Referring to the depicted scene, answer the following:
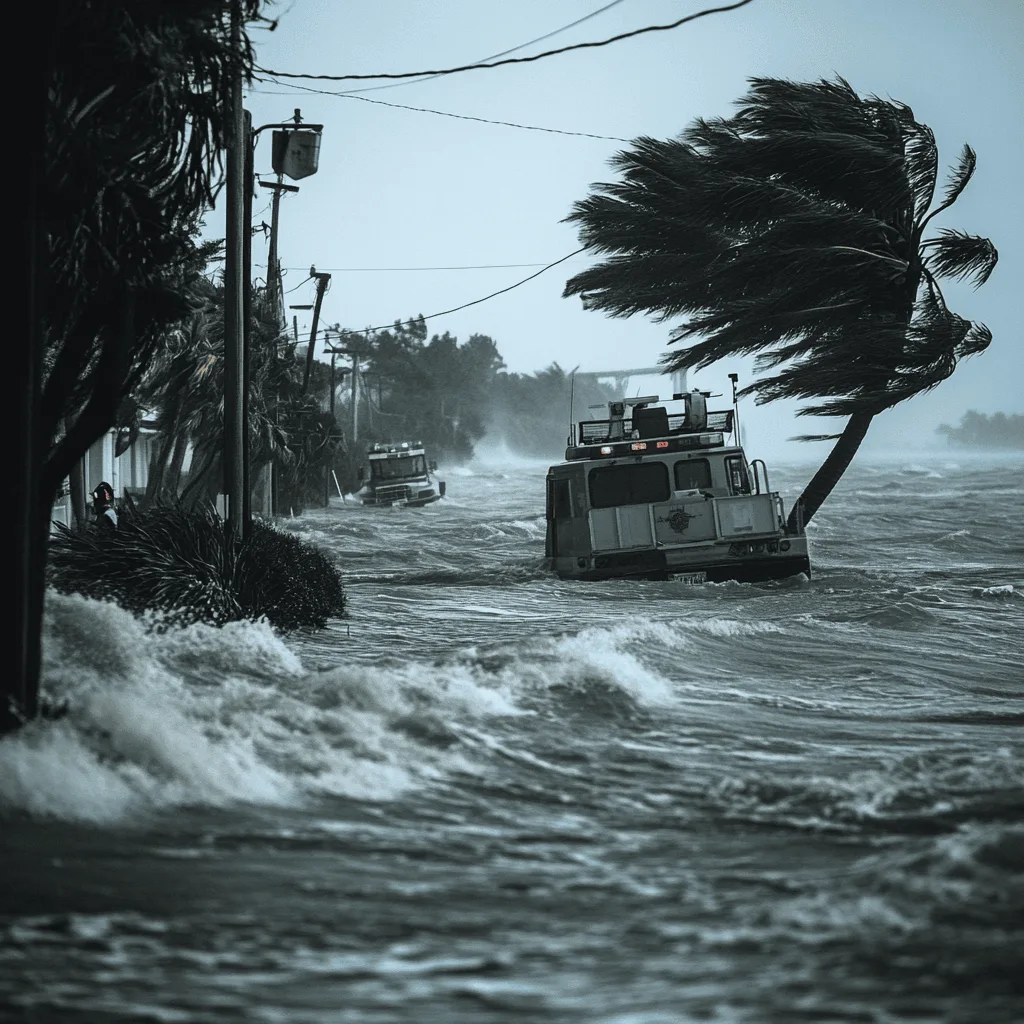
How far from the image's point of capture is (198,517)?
1680cm

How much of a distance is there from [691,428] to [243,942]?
55.4 feet

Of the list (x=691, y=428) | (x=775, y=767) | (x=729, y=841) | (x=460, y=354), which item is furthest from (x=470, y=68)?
(x=460, y=354)

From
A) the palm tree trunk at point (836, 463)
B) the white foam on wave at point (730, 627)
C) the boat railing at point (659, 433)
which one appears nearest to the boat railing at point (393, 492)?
the palm tree trunk at point (836, 463)

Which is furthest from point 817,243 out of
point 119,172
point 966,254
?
point 119,172

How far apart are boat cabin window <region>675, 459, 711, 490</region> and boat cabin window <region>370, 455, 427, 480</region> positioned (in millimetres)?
36807

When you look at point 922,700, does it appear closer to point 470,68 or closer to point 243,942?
point 243,942

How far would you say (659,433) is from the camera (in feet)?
70.5

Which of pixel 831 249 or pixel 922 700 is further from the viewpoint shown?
pixel 831 249

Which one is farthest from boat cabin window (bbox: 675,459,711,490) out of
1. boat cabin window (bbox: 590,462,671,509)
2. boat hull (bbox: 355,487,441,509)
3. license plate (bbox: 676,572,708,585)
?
boat hull (bbox: 355,487,441,509)

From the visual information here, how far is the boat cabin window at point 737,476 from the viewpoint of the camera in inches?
831

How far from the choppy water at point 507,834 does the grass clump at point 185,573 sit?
3.73ft

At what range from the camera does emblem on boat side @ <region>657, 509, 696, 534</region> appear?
67.6 ft

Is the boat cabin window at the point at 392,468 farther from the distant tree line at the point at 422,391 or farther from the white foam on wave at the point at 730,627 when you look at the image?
the distant tree line at the point at 422,391

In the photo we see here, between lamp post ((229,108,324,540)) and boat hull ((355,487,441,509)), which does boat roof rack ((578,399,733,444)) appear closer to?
lamp post ((229,108,324,540))
